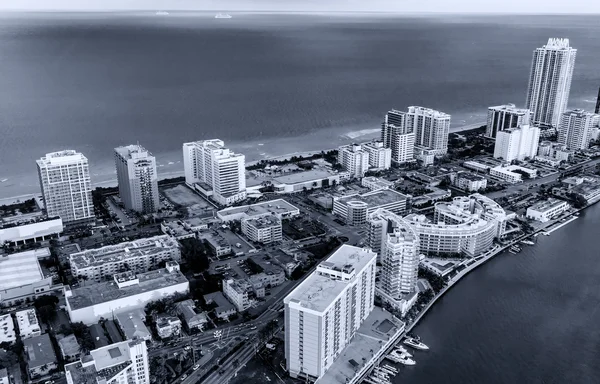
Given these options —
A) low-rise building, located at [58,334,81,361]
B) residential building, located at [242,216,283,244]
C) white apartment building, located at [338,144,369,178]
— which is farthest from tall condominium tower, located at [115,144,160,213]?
white apartment building, located at [338,144,369,178]

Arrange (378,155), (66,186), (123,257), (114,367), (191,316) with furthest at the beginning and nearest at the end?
(378,155) → (66,186) → (123,257) → (191,316) → (114,367)

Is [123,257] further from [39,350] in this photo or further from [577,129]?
[577,129]

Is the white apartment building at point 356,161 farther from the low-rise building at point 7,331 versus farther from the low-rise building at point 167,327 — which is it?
the low-rise building at point 7,331

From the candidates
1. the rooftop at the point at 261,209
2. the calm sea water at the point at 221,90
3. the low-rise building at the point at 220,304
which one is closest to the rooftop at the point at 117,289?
the low-rise building at the point at 220,304

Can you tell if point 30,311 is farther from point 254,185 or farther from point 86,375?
point 254,185

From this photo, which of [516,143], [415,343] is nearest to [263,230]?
[415,343]

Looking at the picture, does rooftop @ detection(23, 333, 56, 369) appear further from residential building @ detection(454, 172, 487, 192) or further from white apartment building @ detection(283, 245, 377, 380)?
residential building @ detection(454, 172, 487, 192)
